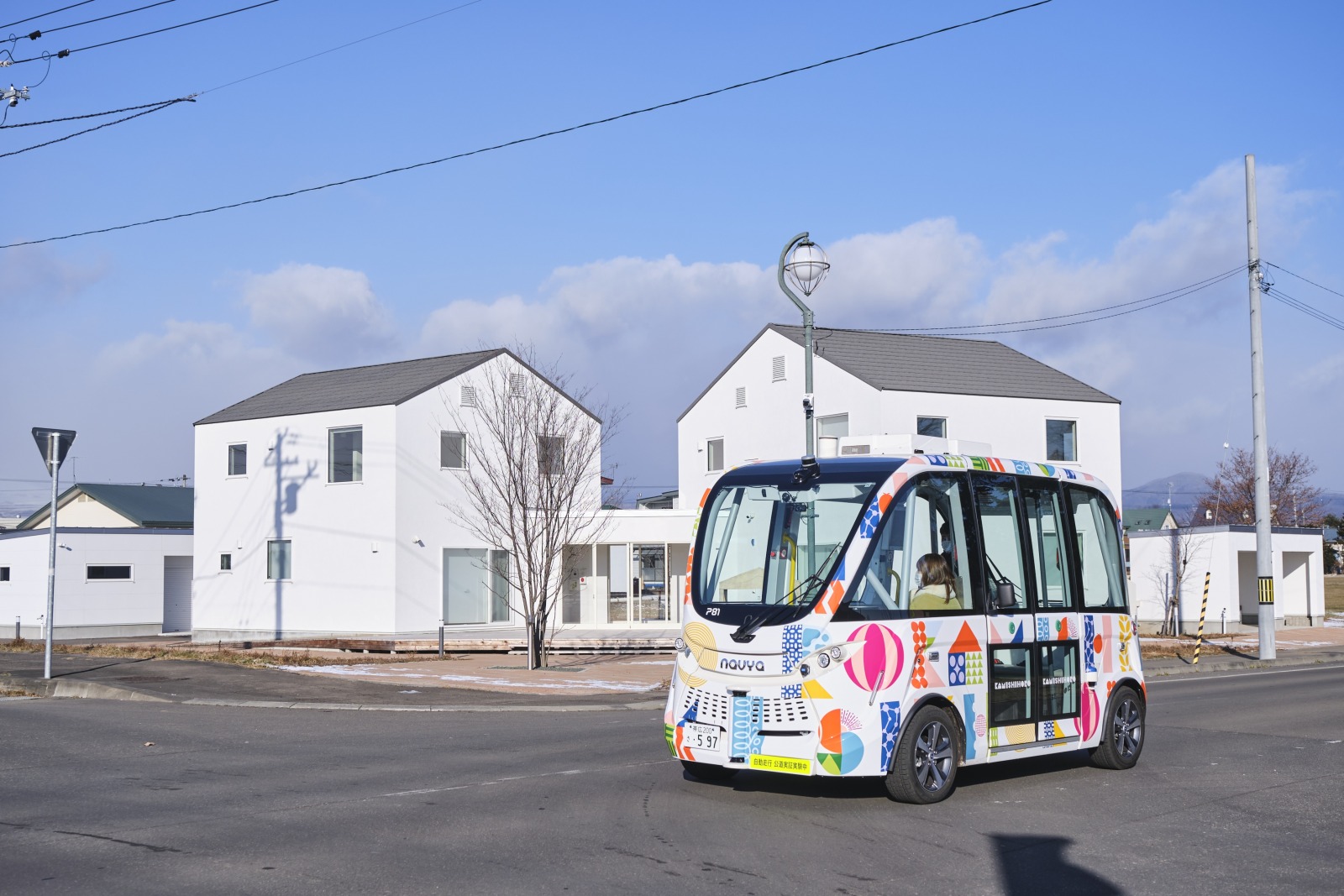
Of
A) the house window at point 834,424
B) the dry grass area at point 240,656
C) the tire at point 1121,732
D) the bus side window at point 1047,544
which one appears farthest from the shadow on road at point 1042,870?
the house window at point 834,424

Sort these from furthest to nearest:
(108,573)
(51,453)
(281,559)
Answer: (108,573) < (281,559) < (51,453)

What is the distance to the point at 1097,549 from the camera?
38.6 ft

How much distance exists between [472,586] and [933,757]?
98.3 feet

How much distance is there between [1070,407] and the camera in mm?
40906

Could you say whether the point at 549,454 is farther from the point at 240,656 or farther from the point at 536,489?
the point at 240,656

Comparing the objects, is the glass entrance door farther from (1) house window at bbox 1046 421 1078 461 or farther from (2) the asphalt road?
(2) the asphalt road

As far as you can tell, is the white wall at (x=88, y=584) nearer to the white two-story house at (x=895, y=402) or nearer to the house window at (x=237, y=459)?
the house window at (x=237, y=459)

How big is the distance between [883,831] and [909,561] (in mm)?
2057

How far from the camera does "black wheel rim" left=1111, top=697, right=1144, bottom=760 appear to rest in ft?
37.6

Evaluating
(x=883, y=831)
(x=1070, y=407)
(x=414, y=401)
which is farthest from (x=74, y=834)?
(x=1070, y=407)

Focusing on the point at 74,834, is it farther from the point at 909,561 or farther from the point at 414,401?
the point at 414,401

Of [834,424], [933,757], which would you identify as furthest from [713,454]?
[933,757]

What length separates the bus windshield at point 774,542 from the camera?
9609mm

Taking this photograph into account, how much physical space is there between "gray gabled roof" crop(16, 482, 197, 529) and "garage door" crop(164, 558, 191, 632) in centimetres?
229
